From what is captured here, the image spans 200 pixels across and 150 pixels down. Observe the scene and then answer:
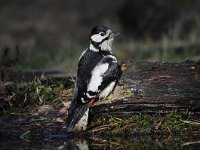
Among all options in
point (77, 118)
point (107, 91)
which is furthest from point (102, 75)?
point (77, 118)

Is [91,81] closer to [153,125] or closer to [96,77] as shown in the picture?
[96,77]

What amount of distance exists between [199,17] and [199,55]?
2.62 m

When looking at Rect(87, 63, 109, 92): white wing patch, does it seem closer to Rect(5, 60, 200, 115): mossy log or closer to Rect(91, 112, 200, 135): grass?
Rect(5, 60, 200, 115): mossy log

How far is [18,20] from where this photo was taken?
18250 mm

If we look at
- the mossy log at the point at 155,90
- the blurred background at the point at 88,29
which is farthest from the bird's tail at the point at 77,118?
the blurred background at the point at 88,29

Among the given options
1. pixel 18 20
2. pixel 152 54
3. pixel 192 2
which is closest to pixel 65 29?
pixel 18 20

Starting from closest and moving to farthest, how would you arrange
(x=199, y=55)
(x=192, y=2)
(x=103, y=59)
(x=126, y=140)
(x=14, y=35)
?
(x=126, y=140) < (x=103, y=59) < (x=199, y=55) < (x=192, y=2) < (x=14, y=35)

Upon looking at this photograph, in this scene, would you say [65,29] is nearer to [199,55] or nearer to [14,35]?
[14,35]

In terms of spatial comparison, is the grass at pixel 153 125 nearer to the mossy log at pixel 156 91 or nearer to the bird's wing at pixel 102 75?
the mossy log at pixel 156 91

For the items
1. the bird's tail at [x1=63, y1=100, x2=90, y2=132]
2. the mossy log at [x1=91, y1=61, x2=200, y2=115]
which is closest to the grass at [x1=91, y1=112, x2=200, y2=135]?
the mossy log at [x1=91, y1=61, x2=200, y2=115]

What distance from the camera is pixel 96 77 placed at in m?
8.42

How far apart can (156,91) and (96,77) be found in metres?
0.74

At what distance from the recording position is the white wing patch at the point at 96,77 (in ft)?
27.4

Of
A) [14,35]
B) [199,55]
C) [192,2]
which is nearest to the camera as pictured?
[199,55]
